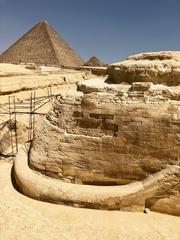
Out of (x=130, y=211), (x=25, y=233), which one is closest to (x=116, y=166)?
(x=130, y=211)

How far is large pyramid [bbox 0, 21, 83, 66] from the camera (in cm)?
2955

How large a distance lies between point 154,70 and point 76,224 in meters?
3.16

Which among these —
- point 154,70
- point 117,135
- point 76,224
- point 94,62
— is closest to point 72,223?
point 76,224

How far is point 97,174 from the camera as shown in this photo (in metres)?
6.07

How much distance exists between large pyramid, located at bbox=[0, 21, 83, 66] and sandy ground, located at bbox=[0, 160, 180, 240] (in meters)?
24.8

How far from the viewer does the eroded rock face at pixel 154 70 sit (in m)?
5.98

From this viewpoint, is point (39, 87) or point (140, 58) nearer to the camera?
point (140, 58)

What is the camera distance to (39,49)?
30.0 m

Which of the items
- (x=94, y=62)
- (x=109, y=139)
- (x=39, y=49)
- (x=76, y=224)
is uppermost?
(x=39, y=49)

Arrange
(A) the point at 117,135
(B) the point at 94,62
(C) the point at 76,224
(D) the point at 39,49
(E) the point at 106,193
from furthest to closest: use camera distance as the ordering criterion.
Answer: (B) the point at 94,62, (D) the point at 39,49, (A) the point at 117,135, (E) the point at 106,193, (C) the point at 76,224

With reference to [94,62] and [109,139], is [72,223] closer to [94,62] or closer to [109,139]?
[109,139]

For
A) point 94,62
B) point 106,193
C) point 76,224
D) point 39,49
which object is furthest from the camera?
point 94,62

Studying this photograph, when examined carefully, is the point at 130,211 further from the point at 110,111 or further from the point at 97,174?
the point at 110,111

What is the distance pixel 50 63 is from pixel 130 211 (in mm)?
25867
